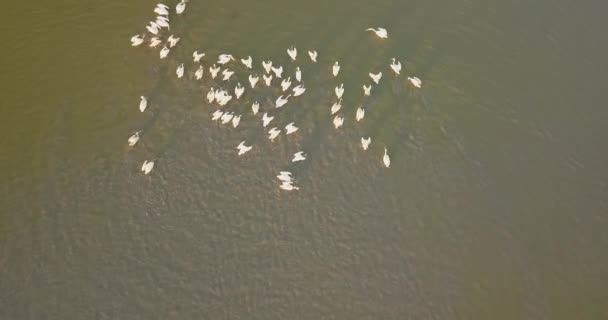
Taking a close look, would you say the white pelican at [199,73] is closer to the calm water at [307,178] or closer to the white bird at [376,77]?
the calm water at [307,178]

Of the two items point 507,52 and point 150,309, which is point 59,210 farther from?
point 507,52

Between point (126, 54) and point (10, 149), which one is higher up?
point (126, 54)

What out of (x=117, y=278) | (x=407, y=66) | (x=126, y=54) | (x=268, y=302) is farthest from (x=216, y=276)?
(x=407, y=66)

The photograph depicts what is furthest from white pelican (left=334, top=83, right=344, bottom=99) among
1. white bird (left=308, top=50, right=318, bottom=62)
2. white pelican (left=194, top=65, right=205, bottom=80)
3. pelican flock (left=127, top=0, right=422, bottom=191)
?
white pelican (left=194, top=65, right=205, bottom=80)

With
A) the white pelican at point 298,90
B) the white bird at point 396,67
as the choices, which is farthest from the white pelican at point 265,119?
the white bird at point 396,67

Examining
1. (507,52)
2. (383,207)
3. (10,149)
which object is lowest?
(383,207)

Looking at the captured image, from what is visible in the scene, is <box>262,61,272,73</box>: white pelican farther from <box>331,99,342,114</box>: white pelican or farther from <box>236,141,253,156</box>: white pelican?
<box>236,141,253,156</box>: white pelican
